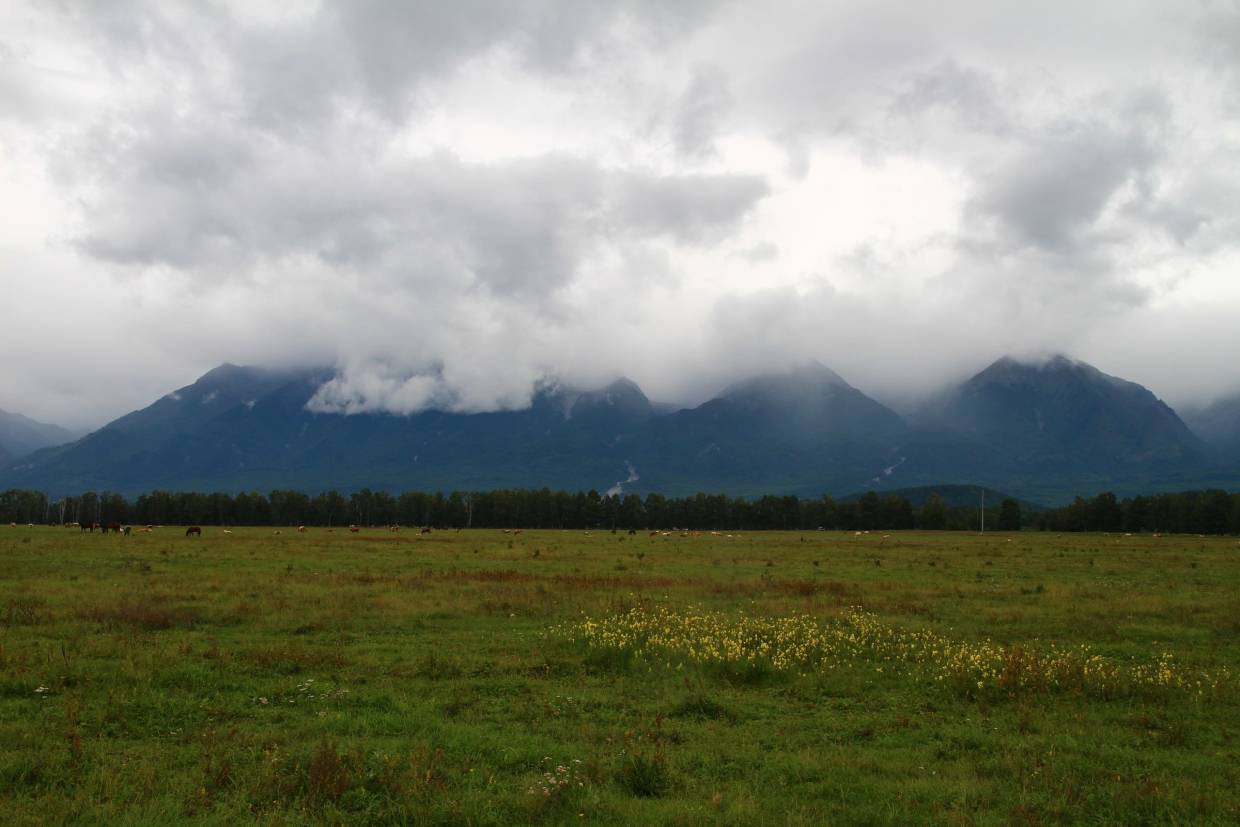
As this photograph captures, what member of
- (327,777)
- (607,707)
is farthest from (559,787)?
(607,707)

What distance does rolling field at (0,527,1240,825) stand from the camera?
370 inches

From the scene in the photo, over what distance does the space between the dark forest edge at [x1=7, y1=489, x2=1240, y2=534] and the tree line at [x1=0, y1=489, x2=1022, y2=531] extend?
0.24 m

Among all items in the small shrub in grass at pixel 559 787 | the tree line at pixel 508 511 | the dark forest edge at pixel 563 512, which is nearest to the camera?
the small shrub in grass at pixel 559 787

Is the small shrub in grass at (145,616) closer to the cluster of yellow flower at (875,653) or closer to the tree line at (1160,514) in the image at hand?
the cluster of yellow flower at (875,653)

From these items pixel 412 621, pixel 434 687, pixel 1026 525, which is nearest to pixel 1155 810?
pixel 434 687

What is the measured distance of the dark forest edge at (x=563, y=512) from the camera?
516ft

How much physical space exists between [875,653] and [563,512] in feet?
518

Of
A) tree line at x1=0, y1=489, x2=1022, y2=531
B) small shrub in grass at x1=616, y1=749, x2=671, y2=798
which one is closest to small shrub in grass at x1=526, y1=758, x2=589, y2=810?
small shrub in grass at x1=616, y1=749, x2=671, y2=798

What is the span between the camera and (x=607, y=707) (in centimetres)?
1418

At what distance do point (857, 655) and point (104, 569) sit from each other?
37013 mm

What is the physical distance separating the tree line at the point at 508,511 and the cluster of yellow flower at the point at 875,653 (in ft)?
481

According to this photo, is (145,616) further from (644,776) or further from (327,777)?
(644,776)

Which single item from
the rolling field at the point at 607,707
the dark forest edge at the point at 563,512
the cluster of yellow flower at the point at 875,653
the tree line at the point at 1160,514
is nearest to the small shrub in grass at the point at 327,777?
the rolling field at the point at 607,707

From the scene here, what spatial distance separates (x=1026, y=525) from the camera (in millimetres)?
178000
